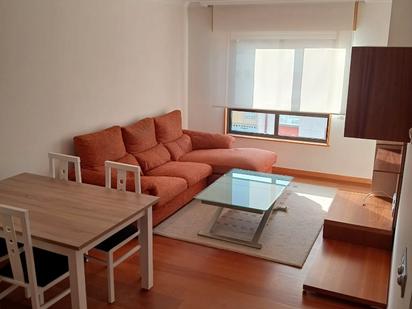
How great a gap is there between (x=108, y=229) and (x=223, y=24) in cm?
420

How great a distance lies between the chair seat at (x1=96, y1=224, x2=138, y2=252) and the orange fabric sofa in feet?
2.55

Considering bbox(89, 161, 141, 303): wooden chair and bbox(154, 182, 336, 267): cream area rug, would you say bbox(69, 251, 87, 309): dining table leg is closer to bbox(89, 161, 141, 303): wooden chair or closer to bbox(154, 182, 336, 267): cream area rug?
bbox(89, 161, 141, 303): wooden chair

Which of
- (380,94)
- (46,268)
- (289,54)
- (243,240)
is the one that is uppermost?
(289,54)

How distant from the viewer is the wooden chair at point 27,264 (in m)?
2.08

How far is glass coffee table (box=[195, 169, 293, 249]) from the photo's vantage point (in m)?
3.54

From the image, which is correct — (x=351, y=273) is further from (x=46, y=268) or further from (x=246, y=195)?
(x=46, y=268)

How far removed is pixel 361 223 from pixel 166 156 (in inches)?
93.1

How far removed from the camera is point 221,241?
11.9ft

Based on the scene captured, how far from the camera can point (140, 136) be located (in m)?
4.56

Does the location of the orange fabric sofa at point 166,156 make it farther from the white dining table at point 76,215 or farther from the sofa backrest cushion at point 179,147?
the white dining table at point 76,215

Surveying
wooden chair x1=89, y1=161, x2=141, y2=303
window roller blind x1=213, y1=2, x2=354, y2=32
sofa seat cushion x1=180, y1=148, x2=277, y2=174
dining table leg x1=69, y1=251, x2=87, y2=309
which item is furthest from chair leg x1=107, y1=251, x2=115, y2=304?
window roller blind x1=213, y1=2, x2=354, y2=32

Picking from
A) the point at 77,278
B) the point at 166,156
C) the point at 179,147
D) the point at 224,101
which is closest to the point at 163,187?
the point at 166,156

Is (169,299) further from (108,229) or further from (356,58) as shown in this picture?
(356,58)

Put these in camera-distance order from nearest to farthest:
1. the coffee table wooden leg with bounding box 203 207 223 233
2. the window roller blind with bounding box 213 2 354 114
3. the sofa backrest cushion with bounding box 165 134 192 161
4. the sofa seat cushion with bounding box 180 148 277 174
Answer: the coffee table wooden leg with bounding box 203 207 223 233, the sofa seat cushion with bounding box 180 148 277 174, the sofa backrest cushion with bounding box 165 134 192 161, the window roller blind with bounding box 213 2 354 114
